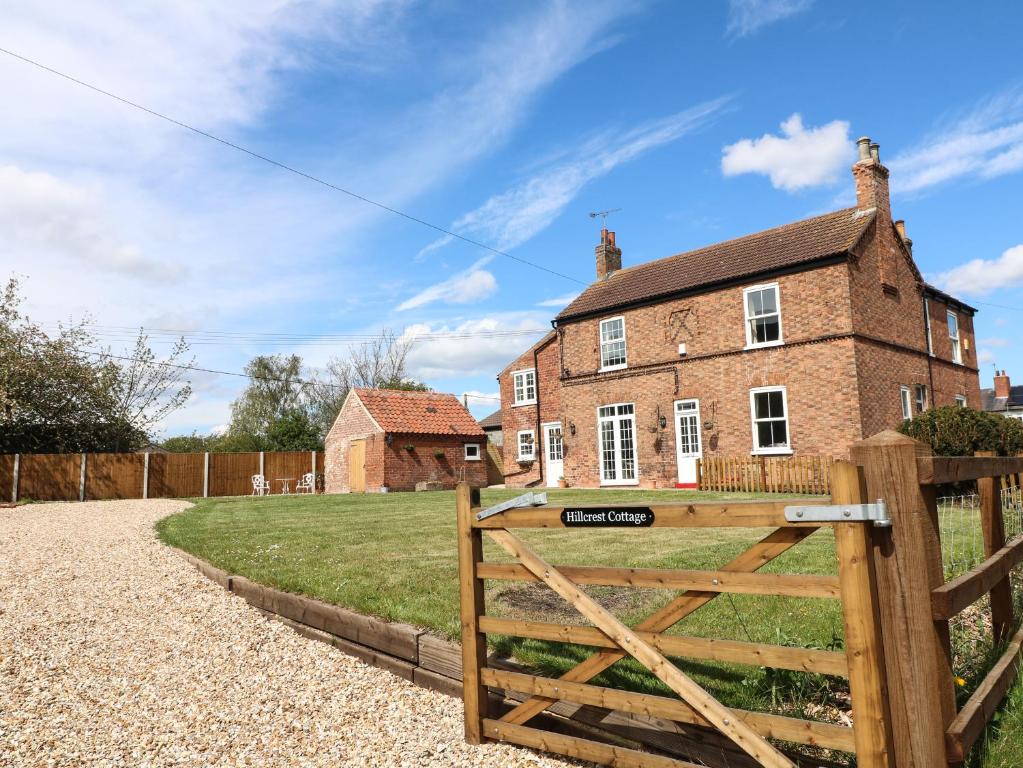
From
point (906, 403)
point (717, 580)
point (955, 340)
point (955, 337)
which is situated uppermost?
point (955, 337)

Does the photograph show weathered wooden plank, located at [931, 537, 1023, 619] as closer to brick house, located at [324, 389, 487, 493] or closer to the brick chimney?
the brick chimney

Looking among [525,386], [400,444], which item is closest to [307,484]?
[400,444]

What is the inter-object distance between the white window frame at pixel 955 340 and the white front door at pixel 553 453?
15.0m

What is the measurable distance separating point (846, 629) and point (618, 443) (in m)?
20.8

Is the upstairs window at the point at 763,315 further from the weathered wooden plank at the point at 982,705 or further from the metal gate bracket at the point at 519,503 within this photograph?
the metal gate bracket at the point at 519,503

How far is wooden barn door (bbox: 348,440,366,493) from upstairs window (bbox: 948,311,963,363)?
23.1m

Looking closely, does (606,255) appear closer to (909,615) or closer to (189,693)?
(189,693)

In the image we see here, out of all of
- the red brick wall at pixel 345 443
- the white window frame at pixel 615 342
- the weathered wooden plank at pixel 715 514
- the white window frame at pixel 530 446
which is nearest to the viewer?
the weathered wooden plank at pixel 715 514

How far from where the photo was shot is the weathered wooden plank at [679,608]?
9.86ft

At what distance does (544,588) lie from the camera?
6.48m

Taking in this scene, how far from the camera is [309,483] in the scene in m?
30.9

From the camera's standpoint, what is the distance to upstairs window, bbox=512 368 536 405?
30.3m

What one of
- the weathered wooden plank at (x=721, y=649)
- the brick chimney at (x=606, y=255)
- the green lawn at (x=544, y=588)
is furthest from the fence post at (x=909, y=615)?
the brick chimney at (x=606, y=255)

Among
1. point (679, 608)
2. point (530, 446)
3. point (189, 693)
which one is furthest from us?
point (530, 446)
